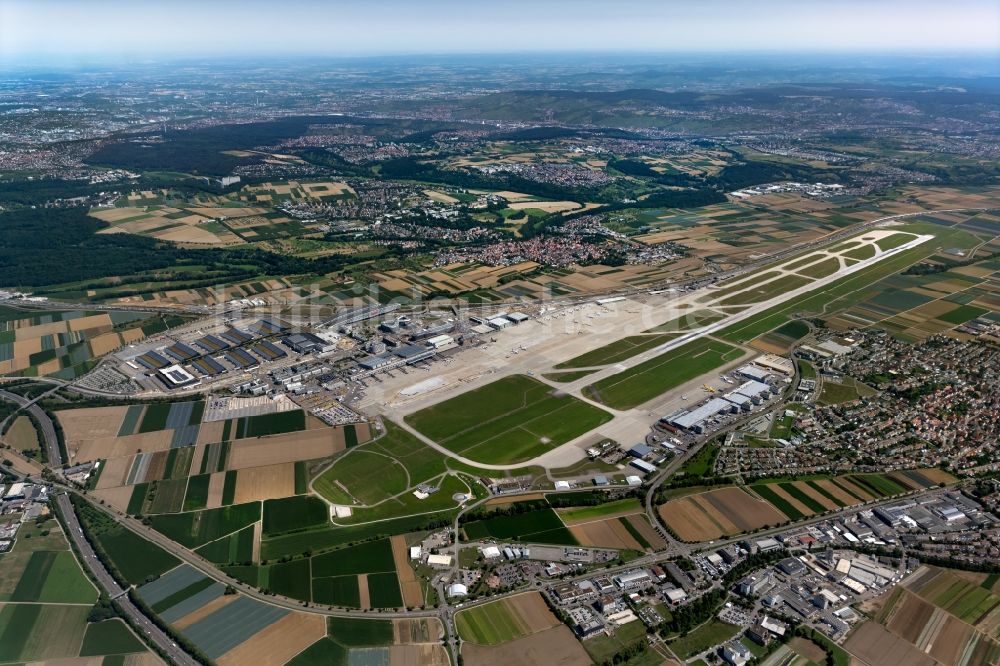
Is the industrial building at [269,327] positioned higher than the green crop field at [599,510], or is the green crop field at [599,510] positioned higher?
the industrial building at [269,327]

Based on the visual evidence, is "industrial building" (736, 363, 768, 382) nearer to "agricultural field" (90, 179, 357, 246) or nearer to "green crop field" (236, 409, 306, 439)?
"green crop field" (236, 409, 306, 439)

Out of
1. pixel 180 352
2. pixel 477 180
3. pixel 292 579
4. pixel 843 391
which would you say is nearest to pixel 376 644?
pixel 292 579

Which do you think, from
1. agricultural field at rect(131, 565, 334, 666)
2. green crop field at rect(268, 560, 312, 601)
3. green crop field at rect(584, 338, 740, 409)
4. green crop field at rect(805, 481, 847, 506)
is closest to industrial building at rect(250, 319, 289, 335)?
green crop field at rect(584, 338, 740, 409)

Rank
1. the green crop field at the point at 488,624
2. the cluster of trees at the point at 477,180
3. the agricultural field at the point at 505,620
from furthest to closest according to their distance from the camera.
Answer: the cluster of trees at the point at 477,180 → the agricultural field at the point at 505,620 → the green crop field at the point at 488,624

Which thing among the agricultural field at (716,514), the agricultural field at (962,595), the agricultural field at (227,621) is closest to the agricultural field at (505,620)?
the agricultural field at (227,621)

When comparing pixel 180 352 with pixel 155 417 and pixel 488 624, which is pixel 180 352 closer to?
pixel 155 417

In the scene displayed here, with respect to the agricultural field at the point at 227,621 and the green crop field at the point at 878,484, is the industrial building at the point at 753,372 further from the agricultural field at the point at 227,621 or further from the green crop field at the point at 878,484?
the agricultural field at the point at 227,621

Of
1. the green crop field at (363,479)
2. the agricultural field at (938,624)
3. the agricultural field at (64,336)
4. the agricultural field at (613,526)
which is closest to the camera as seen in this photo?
the agricultural field at (938,624)

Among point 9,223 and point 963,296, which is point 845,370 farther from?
point 9,223

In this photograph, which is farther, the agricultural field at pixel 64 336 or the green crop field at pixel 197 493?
the agricultural field at pixel 64 336
